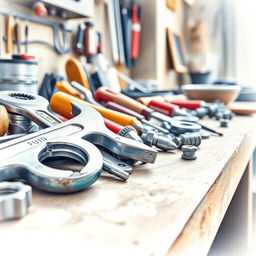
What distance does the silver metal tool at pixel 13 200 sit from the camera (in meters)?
0.24

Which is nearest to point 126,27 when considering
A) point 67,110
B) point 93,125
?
A: point 67,110

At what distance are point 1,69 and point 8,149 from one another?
1.16 feet

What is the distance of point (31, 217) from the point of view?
0.84 ft

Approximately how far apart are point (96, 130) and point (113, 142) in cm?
3

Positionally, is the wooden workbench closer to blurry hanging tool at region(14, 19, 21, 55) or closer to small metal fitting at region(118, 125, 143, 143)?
small metal fitting at region(118, 125, 143, 143)

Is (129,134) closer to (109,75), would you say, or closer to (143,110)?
(143,110)

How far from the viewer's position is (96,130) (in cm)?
40

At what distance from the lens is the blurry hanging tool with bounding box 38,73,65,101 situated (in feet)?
3.09

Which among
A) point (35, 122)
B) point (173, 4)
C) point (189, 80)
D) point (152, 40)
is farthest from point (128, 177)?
point (189, 80)

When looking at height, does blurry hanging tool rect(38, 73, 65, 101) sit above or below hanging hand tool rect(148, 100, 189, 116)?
above

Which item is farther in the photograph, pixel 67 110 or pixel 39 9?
pixel 39 9

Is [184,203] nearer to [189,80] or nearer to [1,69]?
[1,69]

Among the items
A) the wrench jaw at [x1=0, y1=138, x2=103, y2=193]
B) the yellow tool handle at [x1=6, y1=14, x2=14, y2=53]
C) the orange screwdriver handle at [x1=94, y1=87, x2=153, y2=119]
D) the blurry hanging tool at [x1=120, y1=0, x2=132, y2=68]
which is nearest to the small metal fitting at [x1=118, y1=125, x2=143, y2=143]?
the wrench jaw at [x1=0, y1=138, x2=103, y2=193]

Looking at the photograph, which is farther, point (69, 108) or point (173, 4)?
point (173, 4)
